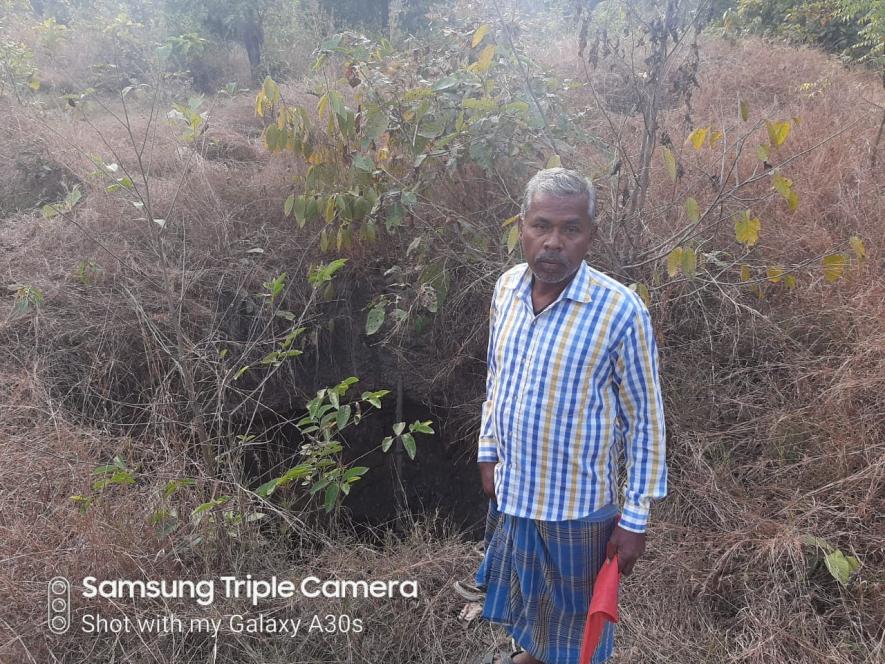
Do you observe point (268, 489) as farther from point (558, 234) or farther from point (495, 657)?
point (558, 234)

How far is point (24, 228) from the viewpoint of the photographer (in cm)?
397

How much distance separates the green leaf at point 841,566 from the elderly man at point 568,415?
84cm

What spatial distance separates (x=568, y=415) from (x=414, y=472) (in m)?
2.77

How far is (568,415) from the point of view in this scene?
145 centimetres

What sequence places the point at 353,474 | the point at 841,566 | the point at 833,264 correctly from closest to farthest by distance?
the point at 841,566, the point at 353,474, the point at 833,264

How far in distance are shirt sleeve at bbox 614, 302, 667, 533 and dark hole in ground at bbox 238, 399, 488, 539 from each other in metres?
2.26

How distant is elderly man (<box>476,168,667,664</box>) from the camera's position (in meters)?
1.42

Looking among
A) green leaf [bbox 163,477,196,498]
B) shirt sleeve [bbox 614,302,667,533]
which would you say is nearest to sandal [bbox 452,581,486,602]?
shirt sleeve [bbox 614,302,667,533]

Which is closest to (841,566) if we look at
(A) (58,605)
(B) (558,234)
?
(B) (558,234)

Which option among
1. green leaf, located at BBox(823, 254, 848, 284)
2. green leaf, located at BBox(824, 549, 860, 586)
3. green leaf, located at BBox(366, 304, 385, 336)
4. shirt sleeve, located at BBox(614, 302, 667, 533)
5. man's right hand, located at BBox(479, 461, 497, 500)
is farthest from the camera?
green leaf, located at BBox(366, 304, 385, 336)

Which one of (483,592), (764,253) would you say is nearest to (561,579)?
(483,592)

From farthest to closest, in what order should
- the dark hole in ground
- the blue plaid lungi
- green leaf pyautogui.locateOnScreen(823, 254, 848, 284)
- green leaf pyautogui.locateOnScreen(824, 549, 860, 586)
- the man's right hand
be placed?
1. the dark hole in ground
2. green leaf pyautogui.locateOnScreen(823, 254, 848, 284)
3. green leaf pyautogui.locateOnScreen(824, 549, 860, 586)
4. the man's right hand
5. the blue plaid lungi

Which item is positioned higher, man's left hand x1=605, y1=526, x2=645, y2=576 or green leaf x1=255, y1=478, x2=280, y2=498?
man's left hand x1=605, y1=526, x2=645, y2=576

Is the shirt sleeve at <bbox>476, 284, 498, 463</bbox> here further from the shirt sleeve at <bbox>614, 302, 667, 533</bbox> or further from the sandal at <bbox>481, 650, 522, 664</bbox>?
the sandal at <bbox>481, 650, 522, 664</bbox>
